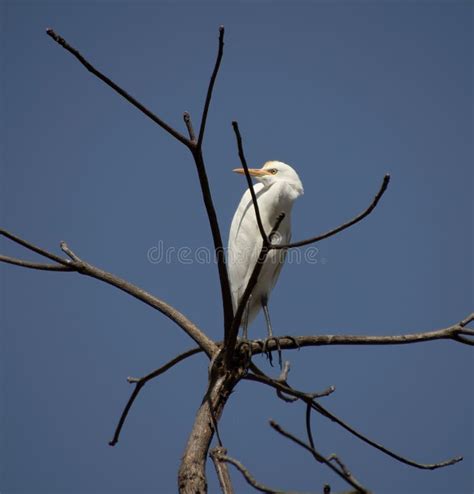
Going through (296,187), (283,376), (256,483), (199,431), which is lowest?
(256,483)

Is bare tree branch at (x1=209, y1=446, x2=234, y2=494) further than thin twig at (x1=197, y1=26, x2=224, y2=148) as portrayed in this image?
Yes

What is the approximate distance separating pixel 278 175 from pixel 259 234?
85cm

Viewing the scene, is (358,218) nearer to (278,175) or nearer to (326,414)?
(326,414)

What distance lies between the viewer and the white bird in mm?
6152

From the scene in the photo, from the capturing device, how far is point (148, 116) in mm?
2873

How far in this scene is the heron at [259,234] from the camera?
6.15 metres

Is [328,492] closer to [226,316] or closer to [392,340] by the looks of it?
[226,316]

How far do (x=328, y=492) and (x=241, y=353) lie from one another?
4.99ft

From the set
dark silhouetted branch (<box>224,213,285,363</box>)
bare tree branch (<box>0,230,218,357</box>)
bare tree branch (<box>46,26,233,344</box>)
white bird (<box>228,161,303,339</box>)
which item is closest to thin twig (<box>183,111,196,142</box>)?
bare tree branch (<box>46,26,233,344</box>)

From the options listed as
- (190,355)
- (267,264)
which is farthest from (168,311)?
(267,264)

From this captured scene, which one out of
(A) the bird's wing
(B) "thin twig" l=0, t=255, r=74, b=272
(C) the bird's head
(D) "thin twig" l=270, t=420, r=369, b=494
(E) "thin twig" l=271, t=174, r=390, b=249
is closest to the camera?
(D) "thin twig" l=270, t=420, r=369, b=494

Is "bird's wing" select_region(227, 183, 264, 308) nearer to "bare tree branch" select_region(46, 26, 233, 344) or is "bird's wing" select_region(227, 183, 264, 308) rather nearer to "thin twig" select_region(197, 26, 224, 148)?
"bare tree branch" select_region(46, 26, 233, 344)

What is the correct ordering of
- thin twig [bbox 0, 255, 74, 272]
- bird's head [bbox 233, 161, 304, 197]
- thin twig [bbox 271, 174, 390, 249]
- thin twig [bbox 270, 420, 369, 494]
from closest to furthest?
thin twig [bbox 270, 420, 369, 494], thin twig [bbox 271, 174, 390, 249], thin twig [bbox 0, 255, 74, 272], bird's head [bbox 233, 161, 304, 197]

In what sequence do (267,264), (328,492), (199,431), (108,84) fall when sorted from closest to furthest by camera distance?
(328,492)
(108,84)
(199,431)
(267,264)
